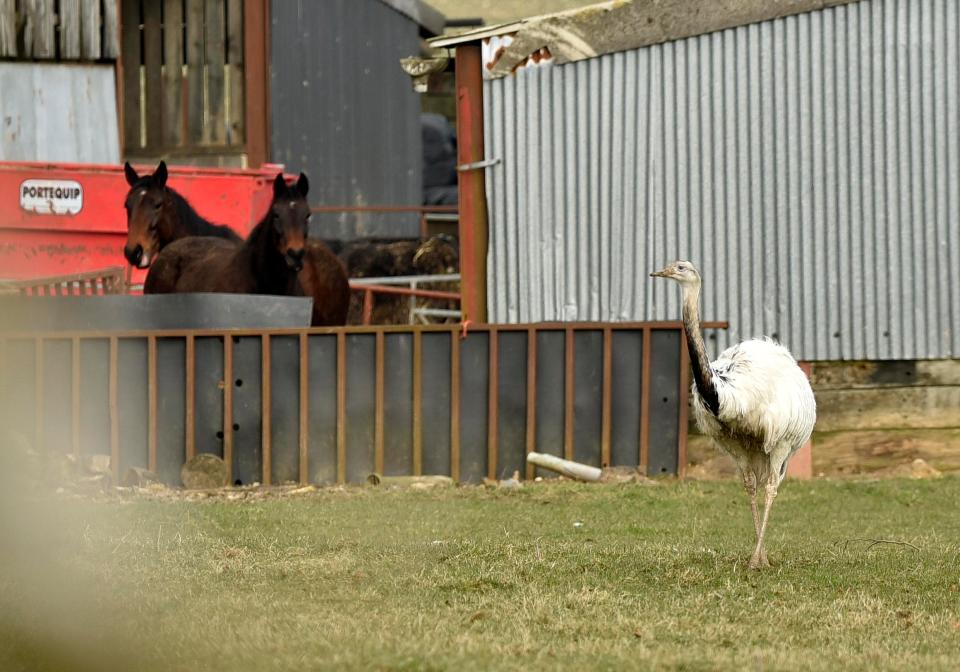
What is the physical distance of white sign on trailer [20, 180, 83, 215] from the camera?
21672mm

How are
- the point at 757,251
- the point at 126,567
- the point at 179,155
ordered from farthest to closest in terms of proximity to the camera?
the point at 179,155 → the point at 757,251 → the point at 126,567

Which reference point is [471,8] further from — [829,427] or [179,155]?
[829,427]

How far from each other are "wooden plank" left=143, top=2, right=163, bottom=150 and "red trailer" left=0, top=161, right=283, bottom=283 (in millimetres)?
5110

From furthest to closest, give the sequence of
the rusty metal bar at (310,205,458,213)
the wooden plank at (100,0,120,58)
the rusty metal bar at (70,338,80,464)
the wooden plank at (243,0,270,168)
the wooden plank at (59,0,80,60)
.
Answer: the rusty metal bar at (310,205,458,213) → the wooden plank at (243,0,270,168) → the wooden plank at (100,0,120,58) → the wooden plank at (59,0,80,60) → the rusty metal bar at (70,338,80,464)

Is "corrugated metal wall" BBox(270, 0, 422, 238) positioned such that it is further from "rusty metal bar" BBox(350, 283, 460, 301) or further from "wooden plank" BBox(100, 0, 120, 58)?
"rusty metal bar" BBox(350, 283, 460, 301)

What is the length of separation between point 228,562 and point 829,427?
895 centimetres

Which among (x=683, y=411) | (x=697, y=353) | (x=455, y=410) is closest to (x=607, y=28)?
(x=683, y=411)

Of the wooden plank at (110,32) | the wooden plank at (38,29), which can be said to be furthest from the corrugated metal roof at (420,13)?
the wooden plank at (38,29)

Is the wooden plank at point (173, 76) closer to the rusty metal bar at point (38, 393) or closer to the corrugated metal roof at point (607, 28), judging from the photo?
the corrugated metal roof at point (607, 28)

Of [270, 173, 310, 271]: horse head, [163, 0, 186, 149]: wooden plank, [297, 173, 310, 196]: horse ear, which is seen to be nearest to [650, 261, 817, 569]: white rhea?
[270, 173, 310, 271]: horse head

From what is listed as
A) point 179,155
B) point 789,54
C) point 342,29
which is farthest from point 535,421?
point 342,29

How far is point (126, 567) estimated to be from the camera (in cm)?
1035

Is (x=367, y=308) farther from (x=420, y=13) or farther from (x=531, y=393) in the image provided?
(x=420, y=13)

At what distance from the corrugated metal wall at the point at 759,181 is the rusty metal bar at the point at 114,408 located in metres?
4.46
